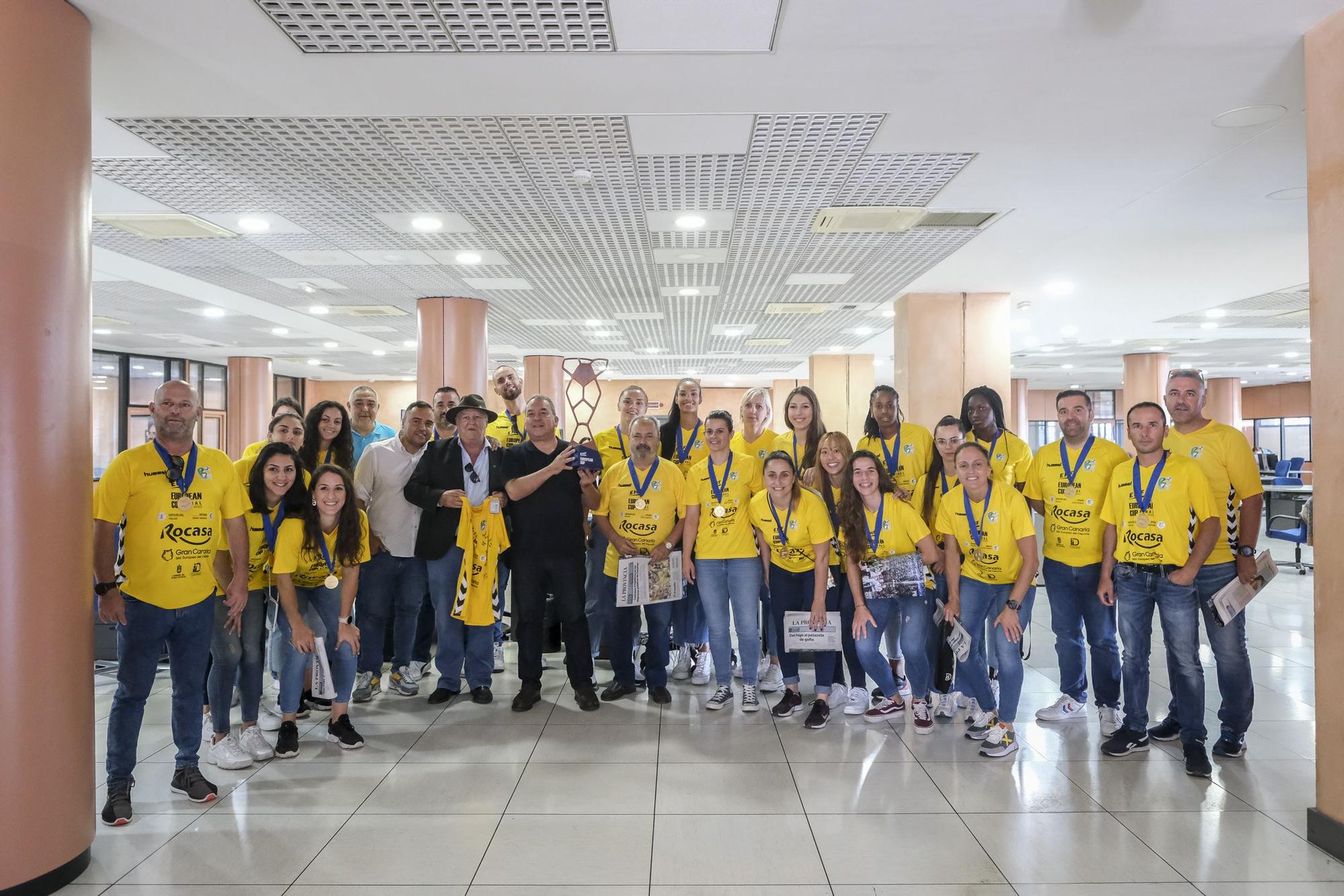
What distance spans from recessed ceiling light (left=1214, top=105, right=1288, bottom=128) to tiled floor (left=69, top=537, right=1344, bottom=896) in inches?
119

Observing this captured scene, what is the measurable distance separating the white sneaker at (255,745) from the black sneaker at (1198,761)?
13.2ft

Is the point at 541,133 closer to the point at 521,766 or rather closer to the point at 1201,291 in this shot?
the point at 521,766

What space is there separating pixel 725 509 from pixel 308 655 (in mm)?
2149

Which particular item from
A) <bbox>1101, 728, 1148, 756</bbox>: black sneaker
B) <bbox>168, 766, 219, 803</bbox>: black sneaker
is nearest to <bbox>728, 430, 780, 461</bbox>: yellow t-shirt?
<bbox>1101, 728, 1148, 756</bbox>: black sneaker

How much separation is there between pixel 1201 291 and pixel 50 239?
1014cm

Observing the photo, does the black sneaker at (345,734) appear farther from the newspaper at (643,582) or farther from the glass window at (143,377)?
the glass window at (143,377)

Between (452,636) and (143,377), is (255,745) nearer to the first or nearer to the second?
(452,636)

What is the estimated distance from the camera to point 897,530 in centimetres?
401

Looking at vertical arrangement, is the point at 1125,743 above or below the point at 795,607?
below

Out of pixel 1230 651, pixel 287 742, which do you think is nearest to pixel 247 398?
pixel 287 742

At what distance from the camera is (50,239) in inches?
105

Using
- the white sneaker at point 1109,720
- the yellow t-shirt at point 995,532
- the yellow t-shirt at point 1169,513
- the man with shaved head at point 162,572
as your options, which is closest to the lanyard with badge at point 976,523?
Result: the yellow t-shirt at point 995,532

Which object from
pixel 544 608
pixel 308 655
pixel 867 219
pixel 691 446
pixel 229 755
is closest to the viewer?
pixel 229 755

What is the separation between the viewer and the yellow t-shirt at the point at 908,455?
4633 millimetres
